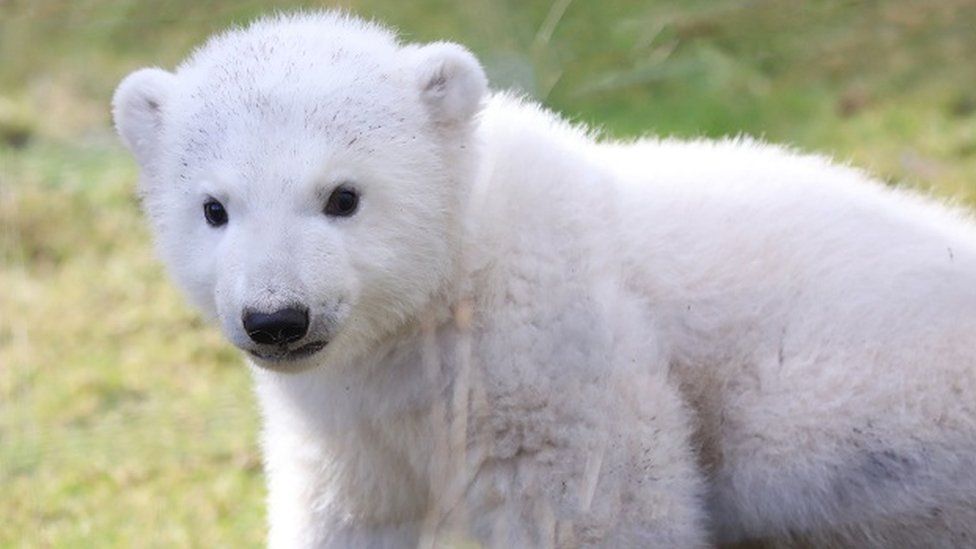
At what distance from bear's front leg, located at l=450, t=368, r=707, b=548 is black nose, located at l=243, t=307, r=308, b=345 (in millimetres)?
672

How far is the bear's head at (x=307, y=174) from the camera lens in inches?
172

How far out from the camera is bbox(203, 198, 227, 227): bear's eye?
182 inches

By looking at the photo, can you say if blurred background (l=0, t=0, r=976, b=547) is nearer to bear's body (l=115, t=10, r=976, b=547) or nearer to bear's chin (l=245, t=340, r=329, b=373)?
bear's body (l=115, t=10, r=976, b=547)

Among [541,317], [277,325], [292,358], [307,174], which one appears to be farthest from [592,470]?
[307,174]

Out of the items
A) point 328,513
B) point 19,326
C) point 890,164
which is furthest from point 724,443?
point 19,326

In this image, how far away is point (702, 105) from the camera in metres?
8.05

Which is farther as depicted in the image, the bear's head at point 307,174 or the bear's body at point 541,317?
the bear's body at point 541,317

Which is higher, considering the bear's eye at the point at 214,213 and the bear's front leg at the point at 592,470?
the bear's eye at the point at 214,213

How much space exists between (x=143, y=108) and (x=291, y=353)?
1063 mm

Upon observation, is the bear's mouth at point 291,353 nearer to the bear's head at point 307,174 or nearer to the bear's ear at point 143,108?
the bear's head at point 307,174

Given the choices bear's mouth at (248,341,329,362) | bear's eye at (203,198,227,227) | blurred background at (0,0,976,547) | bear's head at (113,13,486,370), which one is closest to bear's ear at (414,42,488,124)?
bear's head at (113,13,486,370)

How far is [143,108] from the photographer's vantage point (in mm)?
5023

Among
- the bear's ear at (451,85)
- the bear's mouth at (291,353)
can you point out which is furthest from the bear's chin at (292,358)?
the bear's ear at (451,85)

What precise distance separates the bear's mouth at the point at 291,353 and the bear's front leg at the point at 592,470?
21.5 inches
